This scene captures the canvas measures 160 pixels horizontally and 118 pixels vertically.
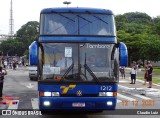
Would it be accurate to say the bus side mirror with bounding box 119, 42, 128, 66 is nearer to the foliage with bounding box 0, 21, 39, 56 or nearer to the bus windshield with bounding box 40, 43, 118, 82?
the bus windshield with bounding box 40, 43, 118, 82

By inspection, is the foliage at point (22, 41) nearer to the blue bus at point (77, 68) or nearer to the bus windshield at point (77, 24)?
the bus windshield at point (77, 24)

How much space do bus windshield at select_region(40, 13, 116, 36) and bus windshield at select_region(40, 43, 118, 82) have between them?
503 mm

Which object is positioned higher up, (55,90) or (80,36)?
(80,36)

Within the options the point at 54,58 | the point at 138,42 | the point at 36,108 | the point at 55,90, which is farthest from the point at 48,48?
the point at 138,42

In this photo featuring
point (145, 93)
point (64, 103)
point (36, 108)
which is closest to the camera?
point (64, 103)

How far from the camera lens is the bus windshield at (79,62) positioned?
1121 centimetres

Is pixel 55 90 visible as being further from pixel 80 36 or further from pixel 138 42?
pixel 138 42

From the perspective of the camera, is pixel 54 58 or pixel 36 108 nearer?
pixel 54 58

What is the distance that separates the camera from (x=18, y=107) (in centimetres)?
1503

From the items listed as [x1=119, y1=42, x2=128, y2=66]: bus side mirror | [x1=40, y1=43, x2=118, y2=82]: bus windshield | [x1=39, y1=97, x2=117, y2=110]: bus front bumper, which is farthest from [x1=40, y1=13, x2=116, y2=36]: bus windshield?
[x1=39, y1=97, x2=117, y2=110]: bus front bumper

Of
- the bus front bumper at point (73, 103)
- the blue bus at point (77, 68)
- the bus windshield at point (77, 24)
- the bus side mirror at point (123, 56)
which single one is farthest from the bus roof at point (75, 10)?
the bus front bumper at point (73, 103)

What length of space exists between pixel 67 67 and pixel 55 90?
0.74 metres

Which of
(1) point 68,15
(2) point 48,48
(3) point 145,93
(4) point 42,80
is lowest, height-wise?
(3) point 145,93

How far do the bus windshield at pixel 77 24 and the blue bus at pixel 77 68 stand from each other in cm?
8
